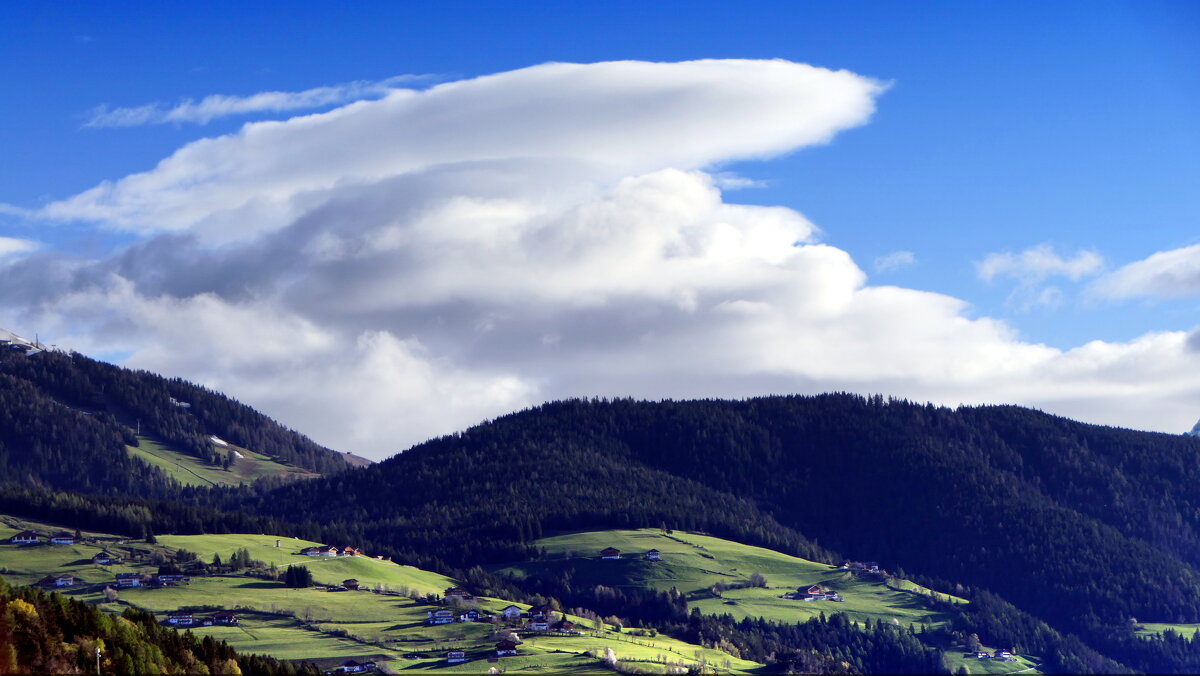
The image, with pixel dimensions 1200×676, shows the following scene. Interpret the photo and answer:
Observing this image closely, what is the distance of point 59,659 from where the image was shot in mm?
164125

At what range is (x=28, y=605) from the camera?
176250 mm

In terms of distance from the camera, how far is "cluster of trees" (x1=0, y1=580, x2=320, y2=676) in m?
162

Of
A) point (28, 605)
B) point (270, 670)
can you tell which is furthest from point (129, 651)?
point (270, 670)

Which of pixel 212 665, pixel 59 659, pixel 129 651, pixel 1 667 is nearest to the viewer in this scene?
pixel 1 667

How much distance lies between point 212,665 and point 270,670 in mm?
11309

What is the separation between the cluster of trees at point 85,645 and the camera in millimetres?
162125

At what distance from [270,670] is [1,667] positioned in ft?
172

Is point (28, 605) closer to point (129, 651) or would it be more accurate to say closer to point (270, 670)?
point (129, 651)

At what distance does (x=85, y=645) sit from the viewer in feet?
Answer: 562

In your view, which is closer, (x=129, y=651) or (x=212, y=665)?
(x=129, y=651)

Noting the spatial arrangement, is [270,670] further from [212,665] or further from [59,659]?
[59,659]

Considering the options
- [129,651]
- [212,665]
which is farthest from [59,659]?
[212,665]

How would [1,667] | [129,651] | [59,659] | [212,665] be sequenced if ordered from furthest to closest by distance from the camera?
[212,665]
[129,651]
[59,659]
[1,667]

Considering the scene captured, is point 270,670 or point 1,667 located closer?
point 1,667
